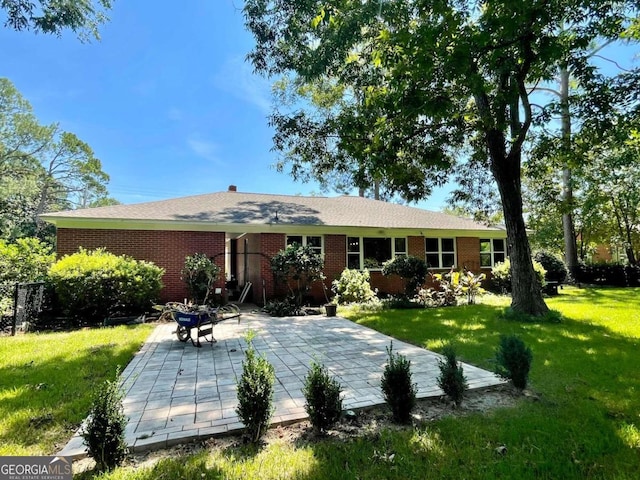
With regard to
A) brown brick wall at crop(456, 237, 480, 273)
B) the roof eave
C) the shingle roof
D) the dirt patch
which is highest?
the shingle roof

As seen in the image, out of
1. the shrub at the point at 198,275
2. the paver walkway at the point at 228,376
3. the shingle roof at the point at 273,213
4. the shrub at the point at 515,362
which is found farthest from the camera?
the shingle roof at the point at 273,213

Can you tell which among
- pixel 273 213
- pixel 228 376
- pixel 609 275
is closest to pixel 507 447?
pixel 228 376

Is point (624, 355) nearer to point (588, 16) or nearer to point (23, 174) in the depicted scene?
point (588, 16)

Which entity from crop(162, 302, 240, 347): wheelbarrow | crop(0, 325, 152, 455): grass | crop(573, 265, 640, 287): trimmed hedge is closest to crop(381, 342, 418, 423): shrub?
crop(0, 325, 152, 455): grass

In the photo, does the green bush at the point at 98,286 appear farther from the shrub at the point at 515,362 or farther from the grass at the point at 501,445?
the shrub at the point at 515,362

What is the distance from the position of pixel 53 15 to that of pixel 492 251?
58.3 feet

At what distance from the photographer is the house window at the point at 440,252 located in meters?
15.5

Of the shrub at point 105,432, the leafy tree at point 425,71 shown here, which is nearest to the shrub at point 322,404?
the shrub at point 105,432

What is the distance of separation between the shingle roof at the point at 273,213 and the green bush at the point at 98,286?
87.8 inches

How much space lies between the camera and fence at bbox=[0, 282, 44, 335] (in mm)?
7734

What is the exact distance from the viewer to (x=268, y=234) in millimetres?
12672

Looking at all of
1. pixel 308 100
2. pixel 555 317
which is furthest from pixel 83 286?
pixel 308 100

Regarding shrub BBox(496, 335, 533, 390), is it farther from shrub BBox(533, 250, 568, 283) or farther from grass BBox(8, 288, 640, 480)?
shrub BBox(533, 250, 568, 283)

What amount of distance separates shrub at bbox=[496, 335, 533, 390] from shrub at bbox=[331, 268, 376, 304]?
8.16 m
